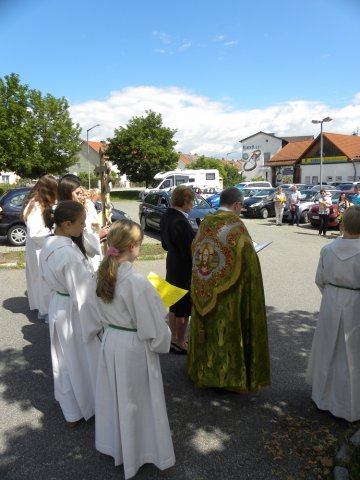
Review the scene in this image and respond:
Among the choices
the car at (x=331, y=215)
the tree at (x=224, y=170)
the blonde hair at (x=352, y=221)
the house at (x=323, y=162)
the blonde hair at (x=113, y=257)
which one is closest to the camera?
the blonde hair at (x=113, y=257)

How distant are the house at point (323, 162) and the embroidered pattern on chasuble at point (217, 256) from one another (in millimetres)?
42827

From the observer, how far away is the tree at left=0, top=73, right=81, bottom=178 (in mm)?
32750

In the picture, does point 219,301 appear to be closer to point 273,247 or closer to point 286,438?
point 286,438

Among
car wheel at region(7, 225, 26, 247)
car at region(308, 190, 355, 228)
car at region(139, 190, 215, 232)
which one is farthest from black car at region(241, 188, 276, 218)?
car wheel at region(7, 225, 26, 247)

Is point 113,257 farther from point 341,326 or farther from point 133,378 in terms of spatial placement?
point 341,326

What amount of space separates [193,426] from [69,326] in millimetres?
1312

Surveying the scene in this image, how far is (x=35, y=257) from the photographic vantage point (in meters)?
5.67

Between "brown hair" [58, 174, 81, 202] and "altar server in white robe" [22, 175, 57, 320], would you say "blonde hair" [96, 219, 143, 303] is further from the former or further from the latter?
"altar server in white robe" [22, 175, 57, 320]

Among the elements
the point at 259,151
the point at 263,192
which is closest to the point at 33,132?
the point at 263,192

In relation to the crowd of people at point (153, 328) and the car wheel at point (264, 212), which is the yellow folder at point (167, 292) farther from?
the car wheel at point (264, 212)

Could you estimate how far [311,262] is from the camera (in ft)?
34.1

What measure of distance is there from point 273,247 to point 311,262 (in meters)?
2.57

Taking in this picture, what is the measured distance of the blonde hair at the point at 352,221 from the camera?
3.27 metres

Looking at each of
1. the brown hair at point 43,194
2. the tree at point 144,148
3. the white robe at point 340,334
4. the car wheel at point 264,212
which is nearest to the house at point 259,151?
the tree at point 144,148
